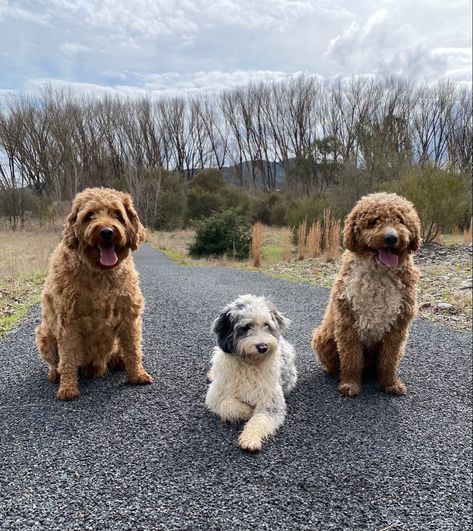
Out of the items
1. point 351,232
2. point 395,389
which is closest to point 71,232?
point 351,232

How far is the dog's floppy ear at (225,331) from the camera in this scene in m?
3.61

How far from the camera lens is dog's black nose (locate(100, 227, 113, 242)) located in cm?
349

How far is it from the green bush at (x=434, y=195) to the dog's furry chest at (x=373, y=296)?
1324cm

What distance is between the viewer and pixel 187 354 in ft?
17.6

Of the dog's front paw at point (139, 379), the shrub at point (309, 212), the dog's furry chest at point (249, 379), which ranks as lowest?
the dog's front paw at point (139, 379)

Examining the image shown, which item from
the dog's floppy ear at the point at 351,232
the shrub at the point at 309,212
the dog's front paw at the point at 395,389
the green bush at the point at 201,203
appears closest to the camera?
the dog's floppy ear at the point at 351,232

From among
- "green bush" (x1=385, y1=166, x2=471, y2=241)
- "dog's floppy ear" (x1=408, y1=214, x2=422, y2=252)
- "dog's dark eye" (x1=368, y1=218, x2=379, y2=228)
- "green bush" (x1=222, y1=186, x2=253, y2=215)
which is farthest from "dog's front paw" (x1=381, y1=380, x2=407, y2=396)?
"green bush" (x1=222, y1=186, x2=253, y2=215)

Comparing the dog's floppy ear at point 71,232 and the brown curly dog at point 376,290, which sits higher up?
the dog's floppy ear at point 71,232

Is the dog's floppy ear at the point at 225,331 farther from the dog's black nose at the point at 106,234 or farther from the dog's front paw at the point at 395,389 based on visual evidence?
the dog's front paw at the point at 395,389

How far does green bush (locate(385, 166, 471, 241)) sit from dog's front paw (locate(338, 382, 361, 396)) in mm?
13311

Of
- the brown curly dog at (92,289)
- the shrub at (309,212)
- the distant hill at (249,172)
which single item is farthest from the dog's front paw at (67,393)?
the distant hill at (249,172)

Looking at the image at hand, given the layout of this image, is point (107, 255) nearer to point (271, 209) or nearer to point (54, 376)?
point (54, 376)

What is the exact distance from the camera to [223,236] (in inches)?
715

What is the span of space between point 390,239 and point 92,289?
2.64 meters
